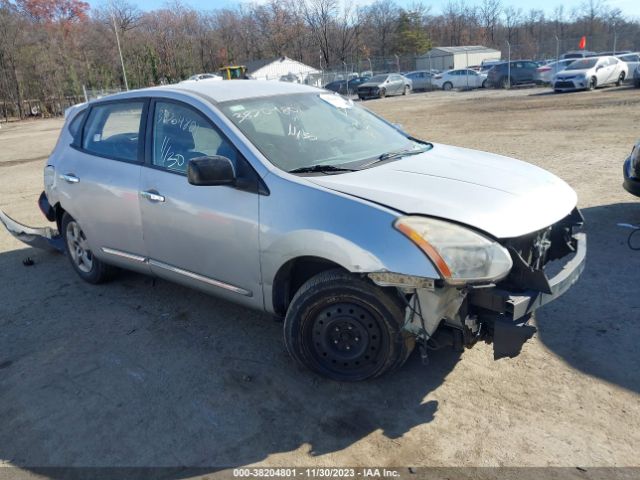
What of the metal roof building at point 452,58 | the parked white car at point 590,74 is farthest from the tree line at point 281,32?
the parked white car at point 590,74

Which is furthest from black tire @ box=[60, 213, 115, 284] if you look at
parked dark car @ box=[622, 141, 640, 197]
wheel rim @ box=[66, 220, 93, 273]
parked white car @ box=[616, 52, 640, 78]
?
parked white car @ box=[616, 52, 640, 78]

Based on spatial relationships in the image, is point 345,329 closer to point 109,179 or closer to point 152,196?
point 152,196

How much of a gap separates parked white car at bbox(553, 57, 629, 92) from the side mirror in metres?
26.1

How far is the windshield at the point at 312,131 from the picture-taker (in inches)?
140

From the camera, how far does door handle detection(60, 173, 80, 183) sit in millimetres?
4676

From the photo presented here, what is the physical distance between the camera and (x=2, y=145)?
22078mm

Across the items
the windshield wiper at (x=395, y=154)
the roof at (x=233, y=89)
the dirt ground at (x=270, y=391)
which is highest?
the roof at (x=233, y=89)

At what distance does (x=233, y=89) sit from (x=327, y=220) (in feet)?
5.47

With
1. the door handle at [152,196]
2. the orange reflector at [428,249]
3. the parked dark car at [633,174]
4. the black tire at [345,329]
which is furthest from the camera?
the parked dark car at [633,174]

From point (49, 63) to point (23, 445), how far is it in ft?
157

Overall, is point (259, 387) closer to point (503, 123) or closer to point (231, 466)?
point (231, 466)

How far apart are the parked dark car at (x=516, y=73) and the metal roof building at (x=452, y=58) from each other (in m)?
18.5

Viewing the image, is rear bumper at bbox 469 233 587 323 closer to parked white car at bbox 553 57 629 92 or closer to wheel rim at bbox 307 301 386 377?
wheel rim at bbox 307 301 386 377

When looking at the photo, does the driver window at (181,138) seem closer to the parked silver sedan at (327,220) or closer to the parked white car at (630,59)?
the parked silver sedan at (327,220)
